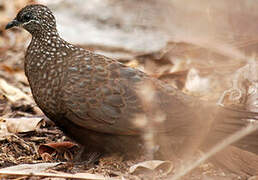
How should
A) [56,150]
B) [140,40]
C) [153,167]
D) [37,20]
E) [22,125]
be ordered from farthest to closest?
[140,40] → [22,125] → [37,20] → [56,150] → [153,167]

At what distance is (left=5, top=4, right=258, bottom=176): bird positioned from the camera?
3.79 m

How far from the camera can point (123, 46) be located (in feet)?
24.1

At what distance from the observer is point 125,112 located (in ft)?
12.5

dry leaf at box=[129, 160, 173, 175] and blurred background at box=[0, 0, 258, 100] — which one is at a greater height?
blurred background at box=[0, 0, 258, 100]

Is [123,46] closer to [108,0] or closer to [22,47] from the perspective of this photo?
[108,0]

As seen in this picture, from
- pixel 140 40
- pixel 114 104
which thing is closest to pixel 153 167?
pixel 114 104

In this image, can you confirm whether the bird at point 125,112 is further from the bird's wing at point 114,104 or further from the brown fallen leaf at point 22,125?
the brown fallen leaf at point 22,125

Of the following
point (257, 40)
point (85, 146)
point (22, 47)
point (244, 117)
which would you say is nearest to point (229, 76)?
point (257, 40)

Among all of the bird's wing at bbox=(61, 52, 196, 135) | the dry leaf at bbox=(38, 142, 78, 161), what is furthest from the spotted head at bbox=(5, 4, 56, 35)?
the dry leaf at bbox=(38, 142, 78, 161)

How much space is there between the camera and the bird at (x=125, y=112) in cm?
379

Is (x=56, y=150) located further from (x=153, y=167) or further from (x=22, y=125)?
(x=153, y=167)

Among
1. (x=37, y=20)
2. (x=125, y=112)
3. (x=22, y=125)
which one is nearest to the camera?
(x=125, y=112)

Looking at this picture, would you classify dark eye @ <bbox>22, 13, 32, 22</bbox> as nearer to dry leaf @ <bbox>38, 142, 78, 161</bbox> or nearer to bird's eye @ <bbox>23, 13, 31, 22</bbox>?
bird's eye @ <bbox>23, 13, 31, 22</bbox>

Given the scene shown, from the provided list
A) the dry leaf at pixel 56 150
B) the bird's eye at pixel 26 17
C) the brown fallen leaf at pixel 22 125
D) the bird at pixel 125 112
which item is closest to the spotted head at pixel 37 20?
the bird's eye at pixel 26 17
